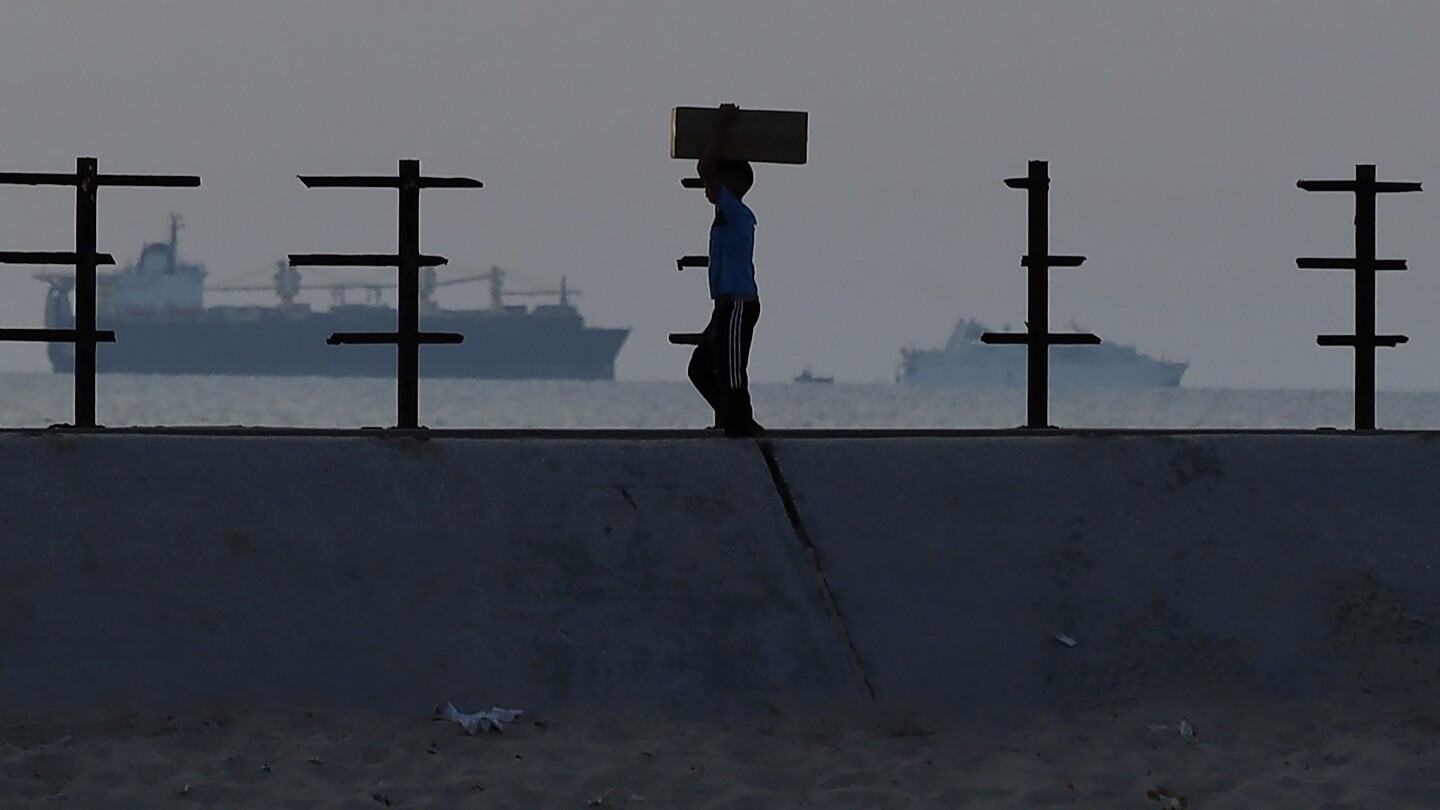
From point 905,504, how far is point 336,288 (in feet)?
519

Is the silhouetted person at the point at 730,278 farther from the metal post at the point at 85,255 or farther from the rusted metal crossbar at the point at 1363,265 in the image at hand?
the rusted metal crossbar at the point at 1363,265

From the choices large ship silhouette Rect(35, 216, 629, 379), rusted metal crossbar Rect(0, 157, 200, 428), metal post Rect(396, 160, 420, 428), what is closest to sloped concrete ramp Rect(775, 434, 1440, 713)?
metal post Rect(396, 160, 420, 428)

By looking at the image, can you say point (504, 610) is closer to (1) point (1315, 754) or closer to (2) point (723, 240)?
(2) point (723, 240)

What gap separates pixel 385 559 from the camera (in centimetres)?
718

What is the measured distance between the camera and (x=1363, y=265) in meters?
9.97

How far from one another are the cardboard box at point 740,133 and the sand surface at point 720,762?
9.09 ft

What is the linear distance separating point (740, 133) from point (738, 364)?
1.01 metres

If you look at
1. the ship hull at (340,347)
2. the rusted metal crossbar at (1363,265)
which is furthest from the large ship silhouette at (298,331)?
the rusted metal crossbar at (1363,265)

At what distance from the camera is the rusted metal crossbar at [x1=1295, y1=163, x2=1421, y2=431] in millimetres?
9969

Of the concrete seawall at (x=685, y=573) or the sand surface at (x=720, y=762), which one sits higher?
the concrete seawall at (x=685, y=573)

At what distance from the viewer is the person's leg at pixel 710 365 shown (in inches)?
328

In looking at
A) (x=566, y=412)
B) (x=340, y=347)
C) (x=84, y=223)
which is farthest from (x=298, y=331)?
(x=84, y=223)

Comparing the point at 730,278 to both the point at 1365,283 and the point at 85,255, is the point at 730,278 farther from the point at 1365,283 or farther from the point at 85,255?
the point at 1365,283

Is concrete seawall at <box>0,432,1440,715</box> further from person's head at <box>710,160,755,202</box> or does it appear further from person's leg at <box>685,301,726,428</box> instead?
person's head at <box>710,160,755,202</box>
